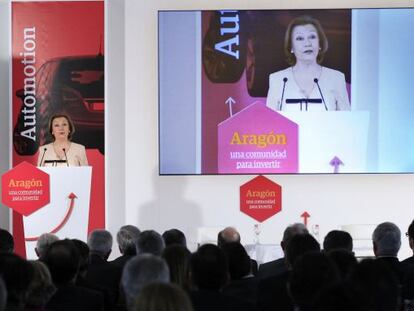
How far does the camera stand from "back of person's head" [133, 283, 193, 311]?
258 centimetres

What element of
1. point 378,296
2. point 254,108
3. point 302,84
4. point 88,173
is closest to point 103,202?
point 88,173

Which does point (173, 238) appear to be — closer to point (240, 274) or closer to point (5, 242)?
point (5, 242)

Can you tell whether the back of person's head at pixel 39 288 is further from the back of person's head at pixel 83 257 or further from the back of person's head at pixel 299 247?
the back of person's head at pixel 299 247

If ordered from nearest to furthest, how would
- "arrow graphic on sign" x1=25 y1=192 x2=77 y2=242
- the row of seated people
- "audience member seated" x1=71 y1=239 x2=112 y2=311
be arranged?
the row of seated people < "audience member seated" x1=71 y1=239 x2=112 y2=311 < "arrow graphic on sign" x1=25 y1=192 x2=77 y2=242

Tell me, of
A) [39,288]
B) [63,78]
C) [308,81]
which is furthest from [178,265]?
[63,78]

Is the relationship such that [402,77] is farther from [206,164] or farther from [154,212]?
[154,212]

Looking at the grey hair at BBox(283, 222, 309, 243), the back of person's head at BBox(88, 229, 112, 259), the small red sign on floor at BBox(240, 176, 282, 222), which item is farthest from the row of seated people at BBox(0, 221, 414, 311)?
the small red sign on floor at BBox(240, 176, 282, 222)

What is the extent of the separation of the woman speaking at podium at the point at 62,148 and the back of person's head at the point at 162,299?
7.14 m

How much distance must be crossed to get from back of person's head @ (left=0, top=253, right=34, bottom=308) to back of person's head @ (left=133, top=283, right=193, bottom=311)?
0.88 m

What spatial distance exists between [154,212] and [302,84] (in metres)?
2.21

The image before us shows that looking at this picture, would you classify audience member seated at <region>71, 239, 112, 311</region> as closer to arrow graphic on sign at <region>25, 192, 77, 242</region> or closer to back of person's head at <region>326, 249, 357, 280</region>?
back of person's head at <region>326, 249, 357, 280</region>

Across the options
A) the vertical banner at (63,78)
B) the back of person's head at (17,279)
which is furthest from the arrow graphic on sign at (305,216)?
the back of person's head at (17,279)

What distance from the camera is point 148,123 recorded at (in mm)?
9914

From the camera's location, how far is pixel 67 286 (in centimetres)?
393
